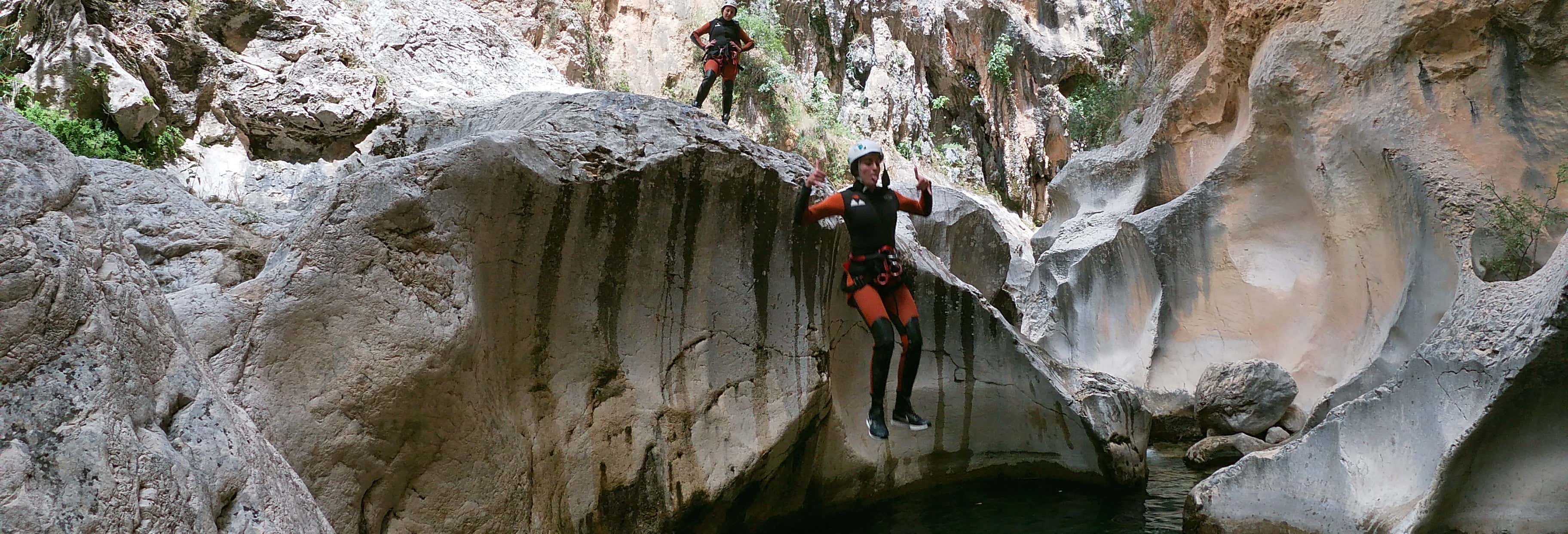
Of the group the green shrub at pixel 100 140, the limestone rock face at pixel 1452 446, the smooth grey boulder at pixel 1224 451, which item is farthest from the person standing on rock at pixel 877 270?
the green shrub at pixel 100 140

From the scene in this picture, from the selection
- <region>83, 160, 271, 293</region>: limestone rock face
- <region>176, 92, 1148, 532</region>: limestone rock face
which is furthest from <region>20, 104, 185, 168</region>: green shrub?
<region>176, 92, 1148, 532</region>: limestone rock face

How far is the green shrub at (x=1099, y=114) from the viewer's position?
1616cm

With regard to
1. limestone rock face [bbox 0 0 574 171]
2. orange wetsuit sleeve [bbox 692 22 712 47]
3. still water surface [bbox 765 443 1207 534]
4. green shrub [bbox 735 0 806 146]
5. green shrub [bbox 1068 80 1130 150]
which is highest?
green shrub [bbox 735 0 806 146]

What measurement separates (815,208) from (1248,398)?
6.40m

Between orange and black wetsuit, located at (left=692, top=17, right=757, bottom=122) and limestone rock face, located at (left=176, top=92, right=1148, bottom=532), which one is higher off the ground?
orange and black wetsuit, located at (left=692, top=17, right=757, bottom=122)

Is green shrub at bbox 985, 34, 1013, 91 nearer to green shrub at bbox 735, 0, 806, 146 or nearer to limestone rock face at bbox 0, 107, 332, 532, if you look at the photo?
green shrub at bbox 735, 0, 806, 146

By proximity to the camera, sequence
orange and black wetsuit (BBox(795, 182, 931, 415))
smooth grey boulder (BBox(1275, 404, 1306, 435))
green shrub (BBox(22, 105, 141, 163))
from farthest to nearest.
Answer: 1. smooth grey boulder (BBox(1275, 404, 1306, 435))
2. green shrub (BBox(22, 105, 141, 163))
3. orange and black wetsuit (BBox(795, 182, 931, 415))

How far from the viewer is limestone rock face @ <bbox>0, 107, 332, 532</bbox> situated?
2.16 meters

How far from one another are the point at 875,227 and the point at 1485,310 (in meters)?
3.87

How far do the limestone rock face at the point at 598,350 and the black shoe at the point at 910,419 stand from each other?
1.96 ft

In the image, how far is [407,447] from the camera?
4395 millimetres

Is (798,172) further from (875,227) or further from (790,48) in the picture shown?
(790,48)

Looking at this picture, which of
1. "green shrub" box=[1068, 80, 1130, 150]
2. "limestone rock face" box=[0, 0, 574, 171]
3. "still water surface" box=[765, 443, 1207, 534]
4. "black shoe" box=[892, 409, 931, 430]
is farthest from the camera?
"green shrub" box=[1068, 80, 1130, 150]

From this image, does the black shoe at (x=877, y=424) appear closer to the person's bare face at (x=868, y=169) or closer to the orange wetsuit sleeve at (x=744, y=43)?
the person's bare face at (x=868, y=169)
